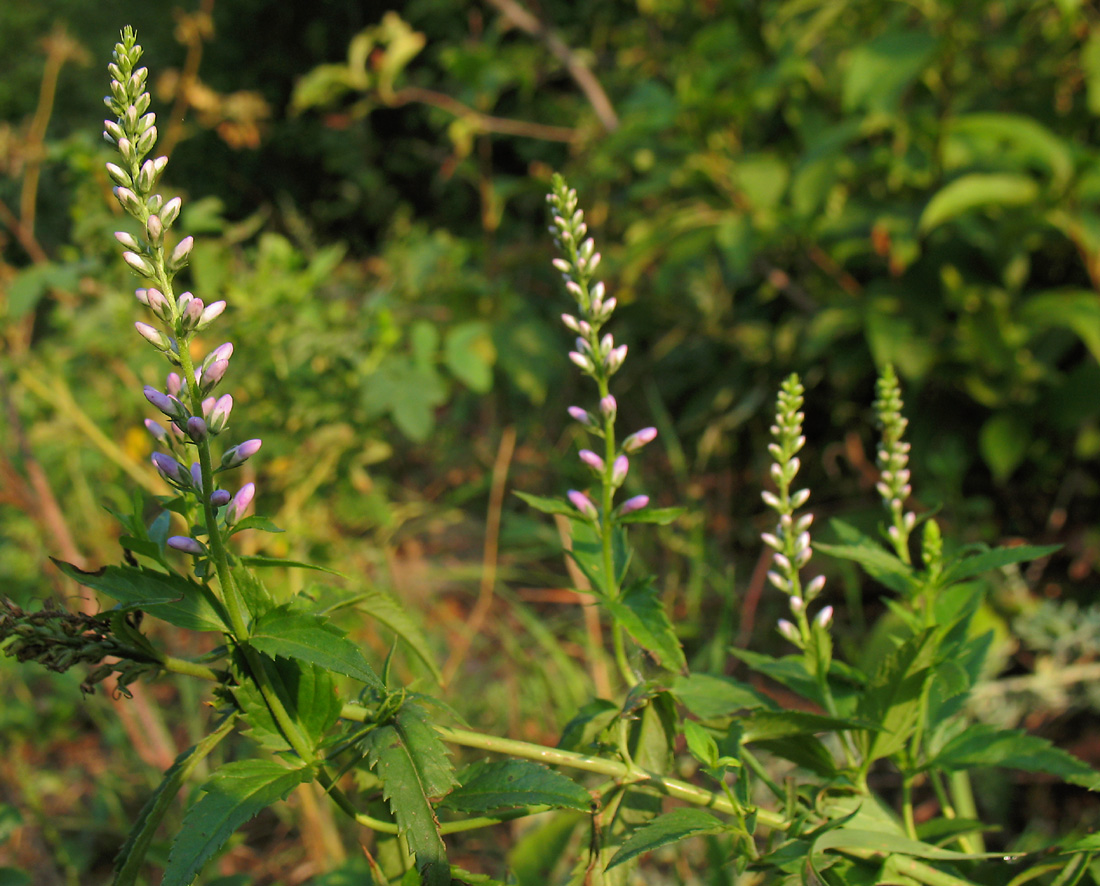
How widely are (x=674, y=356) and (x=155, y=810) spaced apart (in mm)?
3603

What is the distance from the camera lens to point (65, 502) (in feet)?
11.5

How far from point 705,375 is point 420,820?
11.2 ft

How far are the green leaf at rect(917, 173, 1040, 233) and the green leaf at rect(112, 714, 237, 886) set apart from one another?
84.7 inches

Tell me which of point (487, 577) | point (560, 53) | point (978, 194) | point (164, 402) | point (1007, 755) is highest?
point (560, 53)

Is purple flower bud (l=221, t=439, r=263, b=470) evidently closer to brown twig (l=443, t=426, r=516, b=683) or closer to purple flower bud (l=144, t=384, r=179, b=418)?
purple flower bud (l=144, t=384, r=179, b=418)

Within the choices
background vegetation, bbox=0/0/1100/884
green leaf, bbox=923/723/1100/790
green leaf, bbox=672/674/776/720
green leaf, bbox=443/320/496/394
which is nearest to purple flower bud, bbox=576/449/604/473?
green leaf, bbox=672/674/776/720

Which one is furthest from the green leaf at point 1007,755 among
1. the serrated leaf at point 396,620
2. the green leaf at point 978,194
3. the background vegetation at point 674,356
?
the green leaf at point 978,194

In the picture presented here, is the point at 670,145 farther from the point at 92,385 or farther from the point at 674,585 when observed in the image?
the point at 92,385

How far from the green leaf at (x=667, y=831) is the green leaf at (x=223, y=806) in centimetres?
26

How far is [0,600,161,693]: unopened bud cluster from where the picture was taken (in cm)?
59

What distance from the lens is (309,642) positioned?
2.03 feet

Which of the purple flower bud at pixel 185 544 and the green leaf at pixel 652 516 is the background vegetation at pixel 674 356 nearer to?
the green leaf at pixel 652 516

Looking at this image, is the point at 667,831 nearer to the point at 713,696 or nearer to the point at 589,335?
the point at 713,696

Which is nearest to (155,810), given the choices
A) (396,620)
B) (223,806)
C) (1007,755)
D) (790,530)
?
(223,806)
